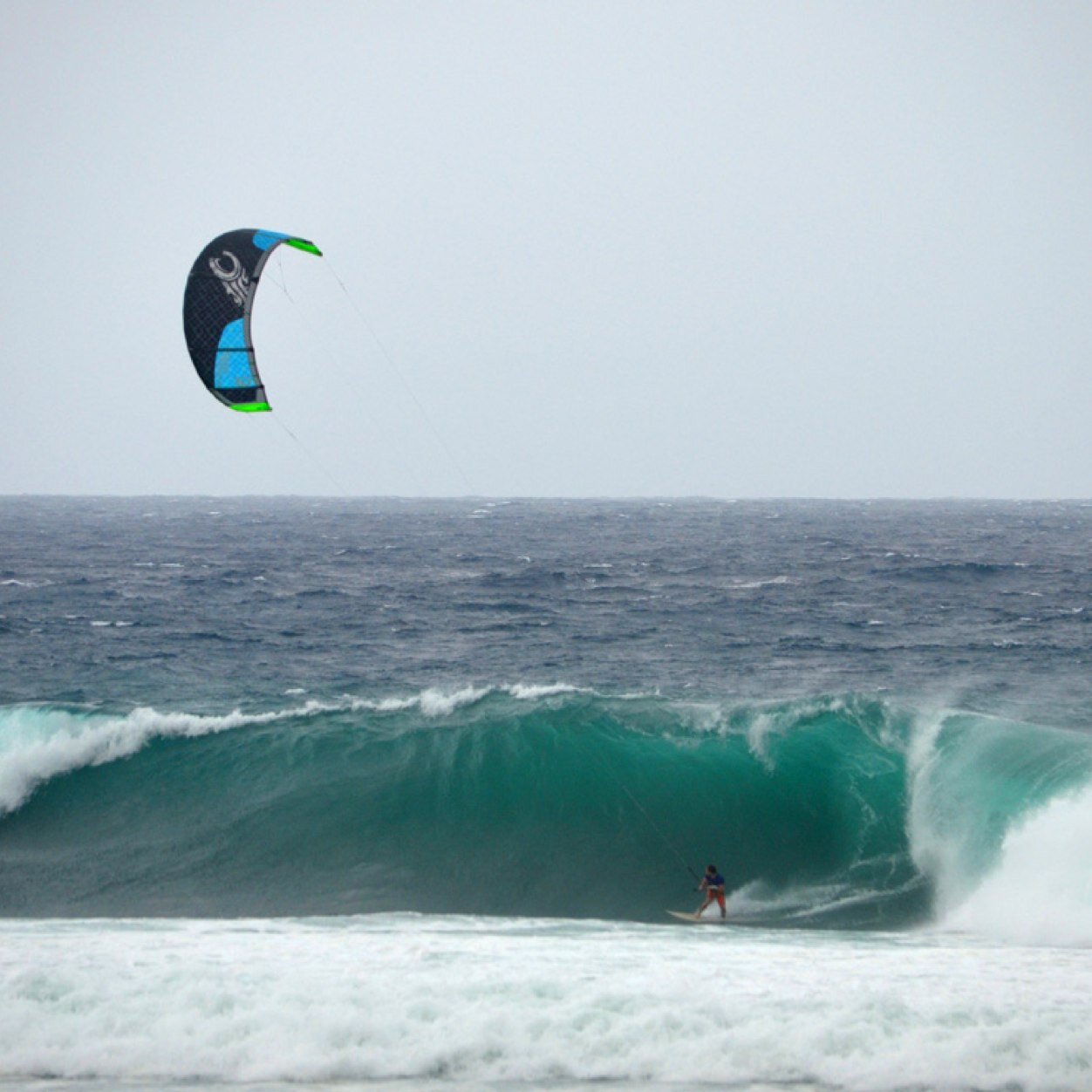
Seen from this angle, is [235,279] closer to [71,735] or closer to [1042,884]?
[71,735]

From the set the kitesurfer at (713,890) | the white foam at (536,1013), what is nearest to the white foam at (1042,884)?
the white foam at (536,1013)

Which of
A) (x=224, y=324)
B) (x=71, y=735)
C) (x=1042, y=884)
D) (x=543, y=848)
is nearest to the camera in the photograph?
(x=1042, y=884)

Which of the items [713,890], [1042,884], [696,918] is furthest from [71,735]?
[1042,884]

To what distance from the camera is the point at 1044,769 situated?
14852 millimetres

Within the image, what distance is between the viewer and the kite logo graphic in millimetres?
14906

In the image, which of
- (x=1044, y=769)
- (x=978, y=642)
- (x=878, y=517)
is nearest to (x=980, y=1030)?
(x=1044, y=769)

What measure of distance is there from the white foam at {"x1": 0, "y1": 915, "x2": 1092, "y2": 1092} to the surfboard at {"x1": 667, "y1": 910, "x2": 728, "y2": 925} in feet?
4.46

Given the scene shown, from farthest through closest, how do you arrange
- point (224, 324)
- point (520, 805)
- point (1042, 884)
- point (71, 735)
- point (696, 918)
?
point (71, 735)
point (520, 805)
point (224, 324)
point (1042, 884)
point (696, 918)

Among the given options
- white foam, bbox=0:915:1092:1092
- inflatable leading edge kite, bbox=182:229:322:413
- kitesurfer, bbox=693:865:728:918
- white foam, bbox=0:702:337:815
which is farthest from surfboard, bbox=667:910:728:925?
inflatable leading edge kite, bbox=182:229:322:413

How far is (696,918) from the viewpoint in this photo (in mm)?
12492

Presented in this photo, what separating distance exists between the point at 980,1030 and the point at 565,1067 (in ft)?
10.6

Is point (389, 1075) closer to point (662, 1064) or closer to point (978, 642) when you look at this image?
point (662, 1064)

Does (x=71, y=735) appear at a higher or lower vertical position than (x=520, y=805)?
higher

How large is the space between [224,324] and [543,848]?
25.7ft
